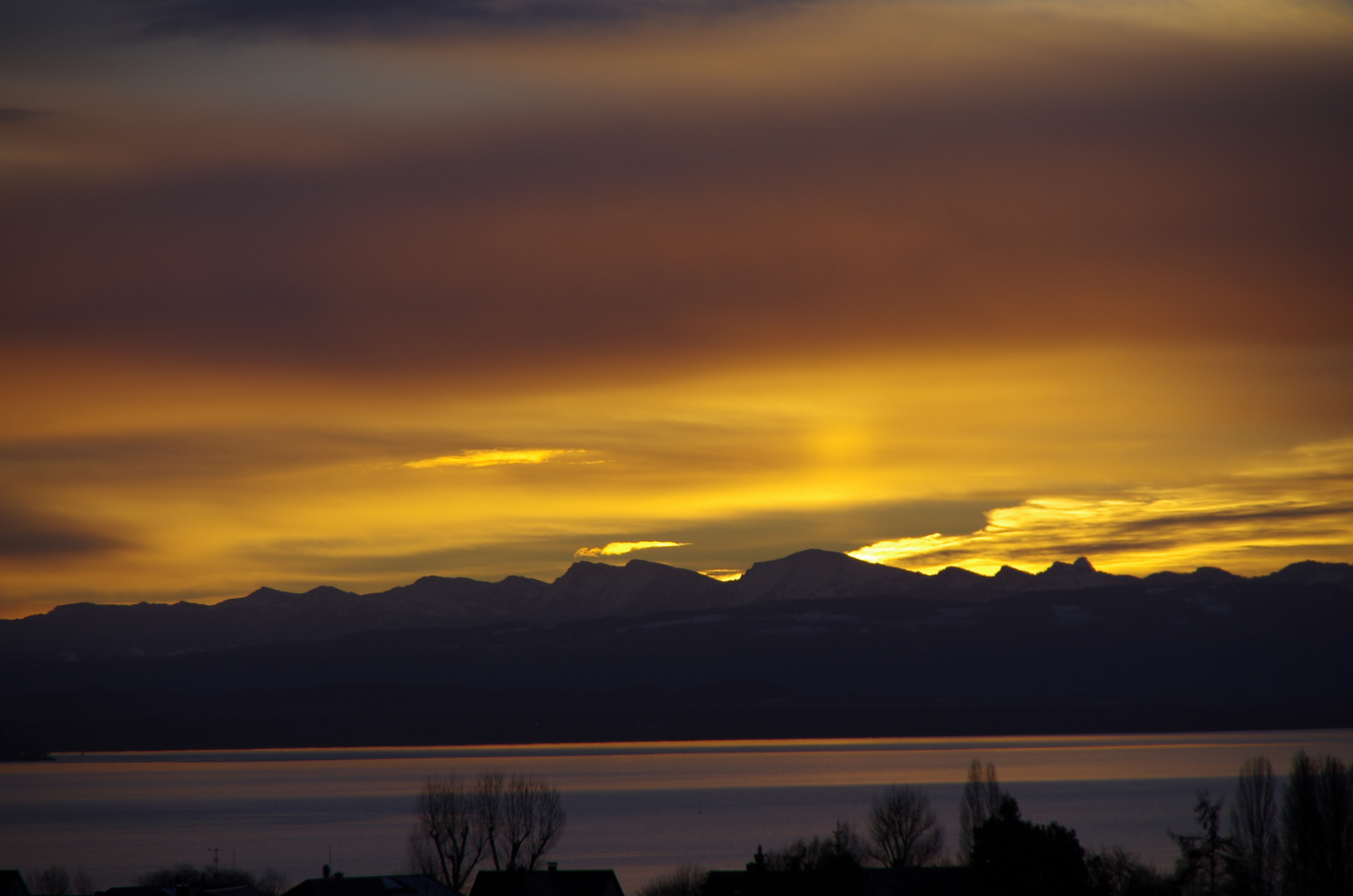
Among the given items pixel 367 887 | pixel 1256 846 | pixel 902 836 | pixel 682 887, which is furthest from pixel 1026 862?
pixel 902 836

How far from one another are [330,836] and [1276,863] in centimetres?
11029

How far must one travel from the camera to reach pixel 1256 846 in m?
74.5

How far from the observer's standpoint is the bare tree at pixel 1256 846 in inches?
2544

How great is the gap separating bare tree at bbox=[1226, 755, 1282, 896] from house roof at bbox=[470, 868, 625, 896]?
2825 centimetres

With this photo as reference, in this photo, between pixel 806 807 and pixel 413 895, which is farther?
pixel 806 807

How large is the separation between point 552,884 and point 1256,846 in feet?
114

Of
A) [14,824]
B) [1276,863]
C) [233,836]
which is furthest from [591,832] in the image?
[1276,863]

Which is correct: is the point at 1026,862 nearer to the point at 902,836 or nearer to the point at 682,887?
the point at 682,887

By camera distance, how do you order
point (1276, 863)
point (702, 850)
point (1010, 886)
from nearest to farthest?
point (1010, 886)
point (1276, 863)
point (702, 850)

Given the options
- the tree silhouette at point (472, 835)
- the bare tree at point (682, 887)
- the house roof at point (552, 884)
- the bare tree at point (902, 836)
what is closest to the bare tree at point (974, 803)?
the bare tree at point (902, 836)

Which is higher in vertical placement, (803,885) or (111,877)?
(803,885)

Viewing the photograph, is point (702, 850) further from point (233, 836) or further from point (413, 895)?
point (413, 895)

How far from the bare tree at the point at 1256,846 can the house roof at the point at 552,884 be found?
28.2 meters

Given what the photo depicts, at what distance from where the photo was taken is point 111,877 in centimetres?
12456
